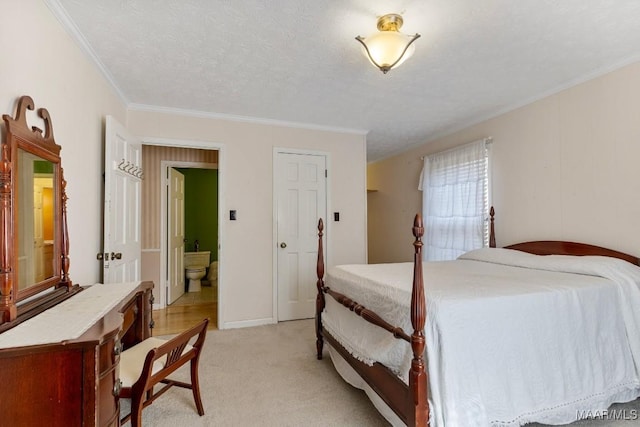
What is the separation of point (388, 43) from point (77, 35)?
76.3 inches

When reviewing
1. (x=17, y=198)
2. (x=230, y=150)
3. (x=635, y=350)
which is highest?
(x=230, y=150)

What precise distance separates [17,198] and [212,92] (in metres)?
1.91

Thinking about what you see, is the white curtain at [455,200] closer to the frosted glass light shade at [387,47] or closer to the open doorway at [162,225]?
the frosted glass light shade at [387,47]

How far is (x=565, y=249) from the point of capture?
2789 mm

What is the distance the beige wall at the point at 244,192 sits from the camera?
11.4 ft

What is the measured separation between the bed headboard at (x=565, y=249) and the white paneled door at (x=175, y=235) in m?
4.31

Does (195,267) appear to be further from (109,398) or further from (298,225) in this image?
(109,398)

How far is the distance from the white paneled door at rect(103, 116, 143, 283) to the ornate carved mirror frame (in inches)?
25.1

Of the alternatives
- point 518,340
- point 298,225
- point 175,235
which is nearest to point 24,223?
point 518,340

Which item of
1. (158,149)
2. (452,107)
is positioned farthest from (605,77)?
(158,149)

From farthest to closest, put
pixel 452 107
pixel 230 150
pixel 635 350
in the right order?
pixel 230 150 → pixel 452 107 → pixel 635 350

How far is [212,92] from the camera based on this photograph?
2.95 m

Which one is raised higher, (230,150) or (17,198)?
(230,150)

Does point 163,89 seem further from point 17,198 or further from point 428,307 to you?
point 428,307
